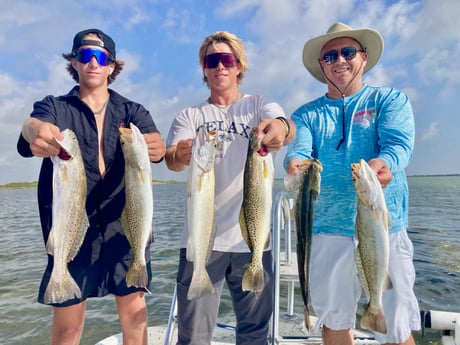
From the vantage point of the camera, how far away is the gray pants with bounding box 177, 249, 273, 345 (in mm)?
3619

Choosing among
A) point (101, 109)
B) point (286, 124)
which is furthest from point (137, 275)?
point (286, 124)

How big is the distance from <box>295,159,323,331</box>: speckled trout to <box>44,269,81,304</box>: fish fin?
2.04 metres

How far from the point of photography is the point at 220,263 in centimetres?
366

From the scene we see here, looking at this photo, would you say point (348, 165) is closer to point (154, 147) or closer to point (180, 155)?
point (180, 155)

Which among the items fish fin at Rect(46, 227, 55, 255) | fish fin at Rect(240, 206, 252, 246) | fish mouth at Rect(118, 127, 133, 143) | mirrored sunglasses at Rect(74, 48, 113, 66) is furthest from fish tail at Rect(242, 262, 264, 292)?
mirrored sunglasses at Rect(74, 48, 113, 66)

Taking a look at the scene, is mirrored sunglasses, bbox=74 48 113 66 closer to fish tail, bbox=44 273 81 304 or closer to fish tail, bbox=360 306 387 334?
fish tail, bbox=44 273 81 304

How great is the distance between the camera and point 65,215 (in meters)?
3.23

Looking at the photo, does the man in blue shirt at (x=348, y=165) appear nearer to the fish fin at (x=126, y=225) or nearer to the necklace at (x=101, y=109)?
the fish fin at (x=126, y=225)

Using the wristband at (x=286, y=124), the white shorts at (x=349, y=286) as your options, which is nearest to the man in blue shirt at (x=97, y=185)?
the wristband at (x=286, y=124)

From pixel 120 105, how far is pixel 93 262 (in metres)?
1.58

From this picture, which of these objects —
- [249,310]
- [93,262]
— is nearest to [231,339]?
[249,310]

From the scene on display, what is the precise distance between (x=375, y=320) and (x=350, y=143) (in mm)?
1668

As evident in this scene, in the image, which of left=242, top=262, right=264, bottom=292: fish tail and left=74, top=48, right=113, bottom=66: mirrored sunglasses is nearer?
left=242, top=262, right=264, bottom=292: fish tail

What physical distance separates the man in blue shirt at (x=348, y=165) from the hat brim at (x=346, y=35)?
0.01 meters
